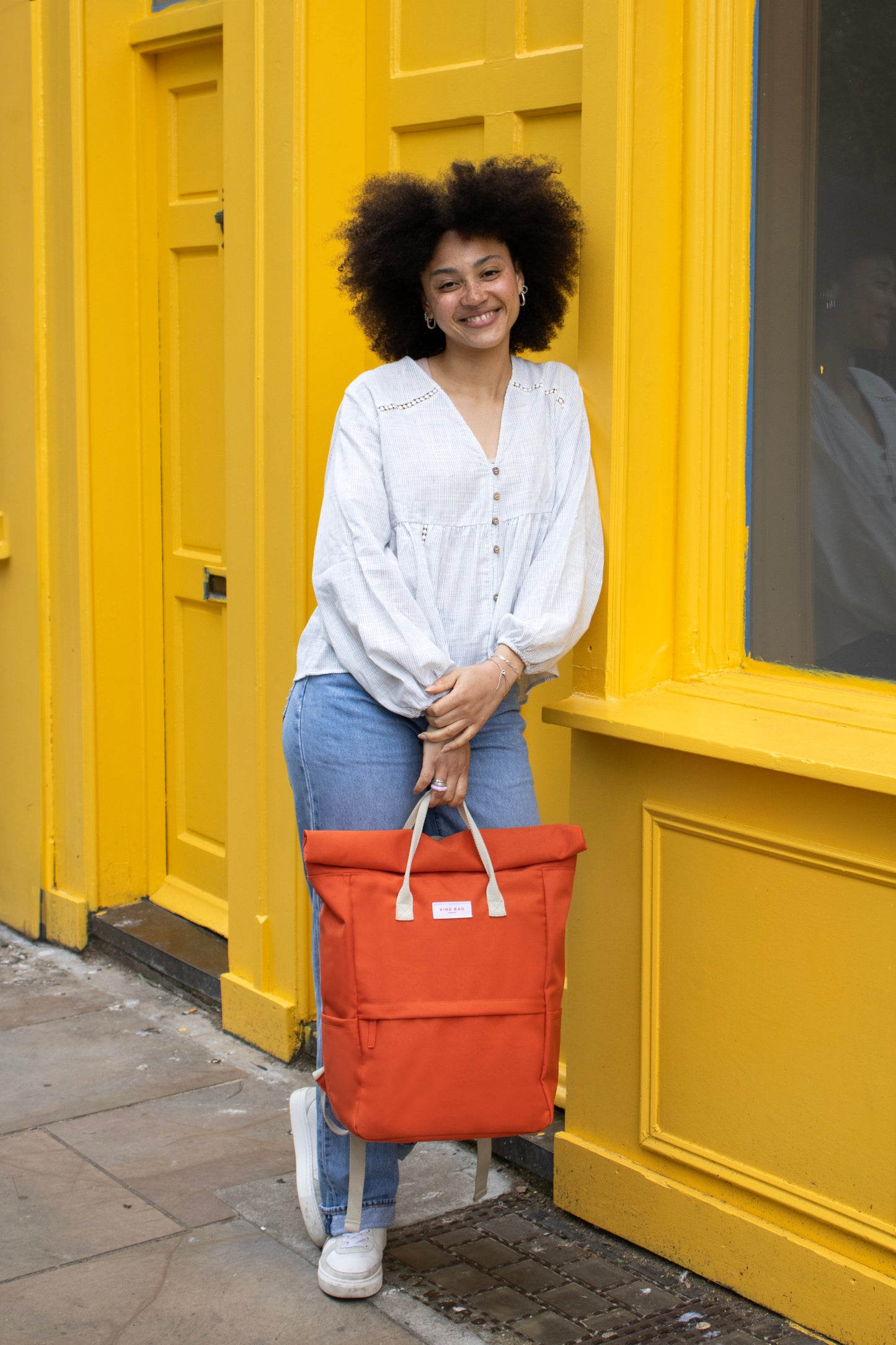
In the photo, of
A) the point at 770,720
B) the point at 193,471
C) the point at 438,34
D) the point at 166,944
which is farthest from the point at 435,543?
the point at 166,944

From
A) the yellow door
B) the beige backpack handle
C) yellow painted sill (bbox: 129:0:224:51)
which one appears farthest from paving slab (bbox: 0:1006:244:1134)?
yellow painted sill (bbox: 129:0:224:51)

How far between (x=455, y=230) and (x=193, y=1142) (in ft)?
7.20

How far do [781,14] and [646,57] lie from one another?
0.87 ft

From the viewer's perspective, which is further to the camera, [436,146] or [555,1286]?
[436,146]

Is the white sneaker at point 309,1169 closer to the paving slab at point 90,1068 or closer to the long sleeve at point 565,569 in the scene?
the paving slab at point 90,1068

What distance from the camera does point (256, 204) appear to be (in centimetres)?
380

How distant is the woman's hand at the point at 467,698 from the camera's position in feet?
8.60

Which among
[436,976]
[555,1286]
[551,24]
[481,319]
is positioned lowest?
[555,1286]

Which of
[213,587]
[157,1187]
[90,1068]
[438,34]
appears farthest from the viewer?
[213,587]

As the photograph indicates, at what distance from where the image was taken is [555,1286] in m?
2.92

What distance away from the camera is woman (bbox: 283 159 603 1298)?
105 inches

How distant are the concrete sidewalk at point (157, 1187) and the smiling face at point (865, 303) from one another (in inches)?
78.2

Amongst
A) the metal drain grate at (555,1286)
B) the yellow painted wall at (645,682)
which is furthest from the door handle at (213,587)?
the metal drain grate at (555,1286)

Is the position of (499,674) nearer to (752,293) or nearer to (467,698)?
(467,698)
